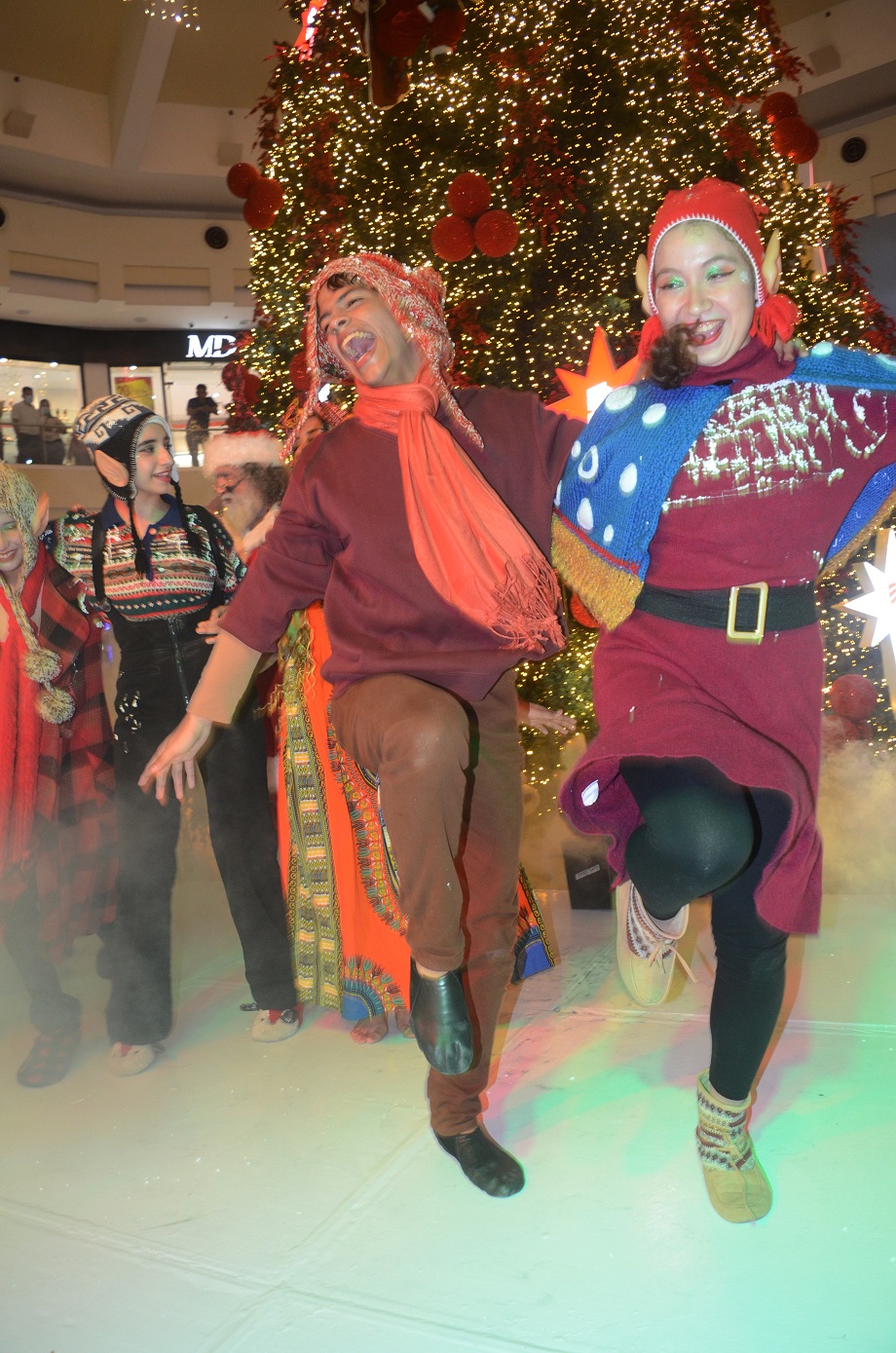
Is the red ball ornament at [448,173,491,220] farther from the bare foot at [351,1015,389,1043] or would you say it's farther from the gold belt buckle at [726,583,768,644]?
the bare foot at [351,1015,389,1043]

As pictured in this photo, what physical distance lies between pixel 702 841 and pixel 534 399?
954 millimetres

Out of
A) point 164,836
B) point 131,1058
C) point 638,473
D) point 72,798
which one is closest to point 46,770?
point 72,798

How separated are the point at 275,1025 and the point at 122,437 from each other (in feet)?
5.10

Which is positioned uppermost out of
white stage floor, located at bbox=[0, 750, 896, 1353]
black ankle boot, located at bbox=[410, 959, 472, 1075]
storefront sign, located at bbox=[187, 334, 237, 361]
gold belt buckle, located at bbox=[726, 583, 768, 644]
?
storefront sign, located at bbox=[187, 334, 237, 361]

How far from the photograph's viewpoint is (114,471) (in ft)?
9.02

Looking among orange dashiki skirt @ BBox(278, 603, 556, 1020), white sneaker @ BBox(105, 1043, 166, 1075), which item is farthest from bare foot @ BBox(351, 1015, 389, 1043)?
white sneaker @ BBox(105, 1043, 166, 1075)

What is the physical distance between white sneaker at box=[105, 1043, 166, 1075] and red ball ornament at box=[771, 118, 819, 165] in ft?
11.6

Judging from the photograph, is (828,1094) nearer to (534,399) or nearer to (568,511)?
(568,511)

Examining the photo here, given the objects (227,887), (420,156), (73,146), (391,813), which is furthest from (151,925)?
(73,146)

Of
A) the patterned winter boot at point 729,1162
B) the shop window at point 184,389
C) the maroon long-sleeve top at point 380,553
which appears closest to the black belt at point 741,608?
the maroon long-sleeve top at point 380,553

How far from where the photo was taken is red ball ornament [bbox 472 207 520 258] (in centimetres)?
346

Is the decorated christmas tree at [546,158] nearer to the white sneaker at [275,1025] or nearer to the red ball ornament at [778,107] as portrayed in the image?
the red ball ornament at [778,107]

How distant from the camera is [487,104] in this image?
366 centimetres

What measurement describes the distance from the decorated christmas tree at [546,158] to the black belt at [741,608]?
1.93 metres
